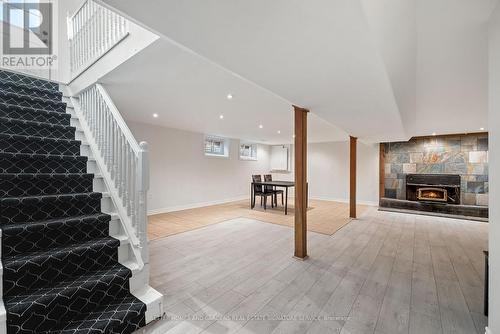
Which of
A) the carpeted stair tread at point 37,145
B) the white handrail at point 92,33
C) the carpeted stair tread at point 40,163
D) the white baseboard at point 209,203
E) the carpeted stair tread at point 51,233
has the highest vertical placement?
the white handrail at point 92,33

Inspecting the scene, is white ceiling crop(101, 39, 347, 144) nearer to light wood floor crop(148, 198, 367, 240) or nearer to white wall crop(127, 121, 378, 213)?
white wall crop(127, 121, 378, 213)

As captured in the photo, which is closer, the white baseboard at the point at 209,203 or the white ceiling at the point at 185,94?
the white ceiling at the point at 185,94

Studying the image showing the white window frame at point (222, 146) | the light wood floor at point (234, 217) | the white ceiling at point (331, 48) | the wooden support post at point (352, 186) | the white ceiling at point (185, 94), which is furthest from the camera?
the white window frame at point (222, 146)

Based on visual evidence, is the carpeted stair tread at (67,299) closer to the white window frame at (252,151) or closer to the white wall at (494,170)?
the white wall at (494,170)

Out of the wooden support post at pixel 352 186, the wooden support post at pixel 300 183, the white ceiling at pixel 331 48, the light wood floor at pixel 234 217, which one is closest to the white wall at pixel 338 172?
the light wood floor at pixel 234 217

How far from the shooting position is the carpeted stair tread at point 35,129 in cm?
212

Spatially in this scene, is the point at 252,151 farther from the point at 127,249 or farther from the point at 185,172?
the point at 127,249

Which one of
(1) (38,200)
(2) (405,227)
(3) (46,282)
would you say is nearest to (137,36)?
(1) (38,200)

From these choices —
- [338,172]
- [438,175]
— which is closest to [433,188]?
[438,175]

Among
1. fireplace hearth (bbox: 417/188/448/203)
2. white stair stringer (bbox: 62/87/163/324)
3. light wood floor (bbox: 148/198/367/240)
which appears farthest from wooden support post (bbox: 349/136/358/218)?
white stair stringer (bbox: 62/87/163/324)

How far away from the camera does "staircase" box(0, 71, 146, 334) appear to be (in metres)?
1.36

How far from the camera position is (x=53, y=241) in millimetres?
1672

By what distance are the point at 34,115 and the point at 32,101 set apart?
0.30 m

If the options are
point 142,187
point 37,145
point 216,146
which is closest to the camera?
point 142,187
